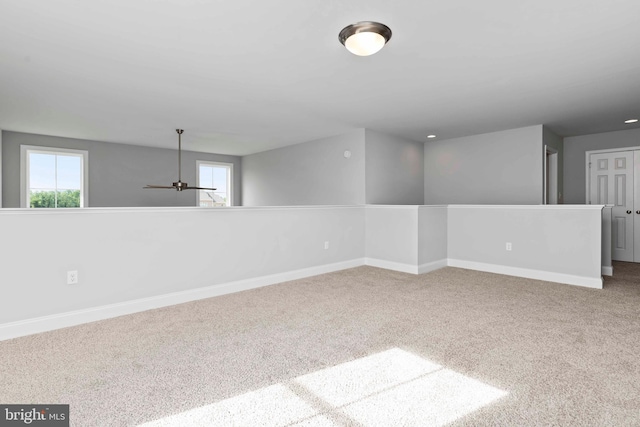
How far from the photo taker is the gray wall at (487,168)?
511cm

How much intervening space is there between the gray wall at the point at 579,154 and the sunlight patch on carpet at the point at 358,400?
230 inches

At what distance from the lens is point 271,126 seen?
5215 millimetres

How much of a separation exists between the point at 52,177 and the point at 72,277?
4388mm

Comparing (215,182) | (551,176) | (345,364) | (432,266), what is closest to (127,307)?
(345,364)

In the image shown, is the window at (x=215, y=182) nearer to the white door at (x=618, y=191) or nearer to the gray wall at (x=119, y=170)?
the gray wall at (x=119, y=170)

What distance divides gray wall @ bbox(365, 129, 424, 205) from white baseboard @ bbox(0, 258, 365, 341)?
6.80 feet

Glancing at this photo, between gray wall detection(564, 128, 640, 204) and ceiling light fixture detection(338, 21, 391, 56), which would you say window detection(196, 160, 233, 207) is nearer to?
ceiling light fixture detection(338, 21, 391, 56)

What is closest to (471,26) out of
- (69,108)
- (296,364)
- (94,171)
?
(296,364)

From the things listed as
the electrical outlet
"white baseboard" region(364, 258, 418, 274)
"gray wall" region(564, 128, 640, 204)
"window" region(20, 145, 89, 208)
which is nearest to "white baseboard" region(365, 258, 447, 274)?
"white baseboard" region(364, 258, 418, 274)

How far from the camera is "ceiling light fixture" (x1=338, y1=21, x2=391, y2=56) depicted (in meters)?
2.20

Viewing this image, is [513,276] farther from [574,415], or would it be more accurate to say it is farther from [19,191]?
[19,191]

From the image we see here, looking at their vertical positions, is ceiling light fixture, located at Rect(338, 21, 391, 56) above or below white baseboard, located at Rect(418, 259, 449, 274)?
above

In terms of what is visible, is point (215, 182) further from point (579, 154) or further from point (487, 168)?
point (579, 154)

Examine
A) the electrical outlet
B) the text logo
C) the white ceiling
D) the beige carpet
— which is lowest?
the text logo
